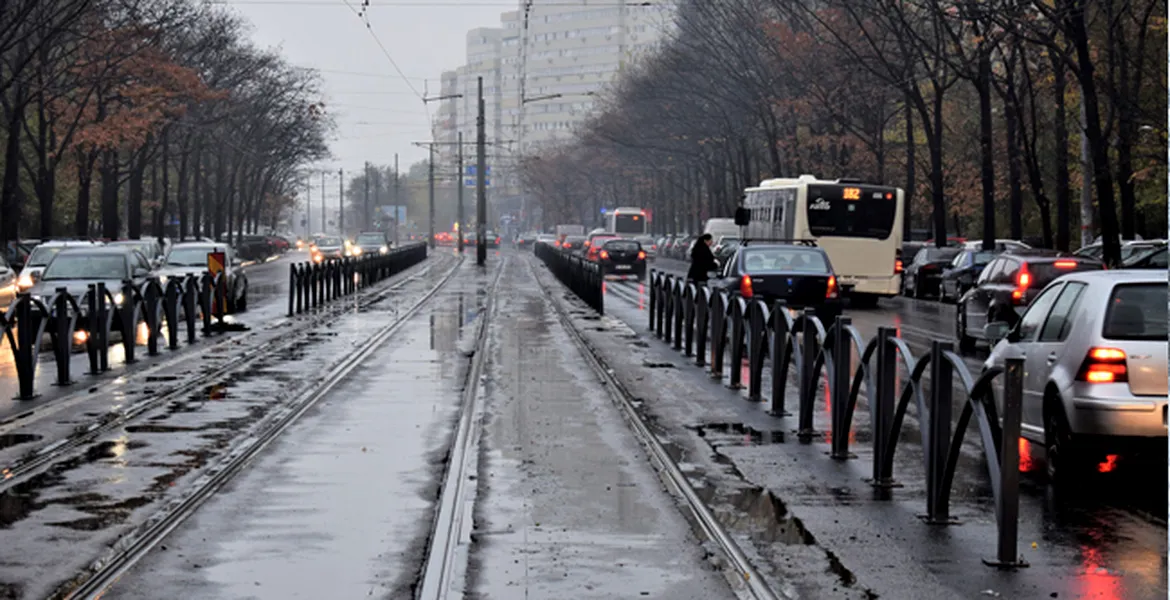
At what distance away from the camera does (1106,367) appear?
458 inches

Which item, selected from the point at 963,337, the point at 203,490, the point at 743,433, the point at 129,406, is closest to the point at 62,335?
the point at 129,406

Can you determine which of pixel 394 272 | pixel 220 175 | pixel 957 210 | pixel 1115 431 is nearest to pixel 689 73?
pixel 957 210

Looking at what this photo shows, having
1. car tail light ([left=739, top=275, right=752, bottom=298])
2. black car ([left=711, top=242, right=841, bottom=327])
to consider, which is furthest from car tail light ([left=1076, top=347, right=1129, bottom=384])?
car tail light ([left=739, top=275, right=752, bottom=298])

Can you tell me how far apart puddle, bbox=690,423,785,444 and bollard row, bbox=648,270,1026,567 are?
0.85ft

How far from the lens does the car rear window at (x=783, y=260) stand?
1105 inches

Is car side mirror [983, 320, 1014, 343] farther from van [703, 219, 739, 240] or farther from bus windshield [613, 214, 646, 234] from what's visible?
bus windshield [613, 214, 646, 234]

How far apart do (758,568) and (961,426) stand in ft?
5.67

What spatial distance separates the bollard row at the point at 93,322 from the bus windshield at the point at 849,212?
1716cm

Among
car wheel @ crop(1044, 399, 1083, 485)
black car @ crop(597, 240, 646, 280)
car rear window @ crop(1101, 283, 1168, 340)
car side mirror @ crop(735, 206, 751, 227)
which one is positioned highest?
car side mirror @ crop(735, 206, 751, 227)

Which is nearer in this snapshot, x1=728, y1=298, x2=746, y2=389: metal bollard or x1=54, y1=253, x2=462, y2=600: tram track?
x1=54, y1=253, x2=462, y2=600: tram track

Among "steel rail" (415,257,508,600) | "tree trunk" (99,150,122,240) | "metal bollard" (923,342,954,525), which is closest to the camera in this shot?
"steel rail" (415,257,508,600)

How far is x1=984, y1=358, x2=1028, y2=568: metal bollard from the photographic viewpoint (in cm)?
896

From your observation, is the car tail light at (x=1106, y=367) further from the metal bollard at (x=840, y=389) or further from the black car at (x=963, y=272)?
the black car at (x=963, y=272)

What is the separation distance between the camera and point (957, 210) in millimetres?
70875
